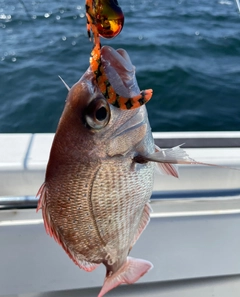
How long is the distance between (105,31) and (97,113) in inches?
7.1

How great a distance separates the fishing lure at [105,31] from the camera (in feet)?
2.63

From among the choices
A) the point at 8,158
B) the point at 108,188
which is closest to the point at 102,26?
the point at 108,188

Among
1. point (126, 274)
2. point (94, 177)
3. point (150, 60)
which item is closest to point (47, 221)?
point (94, 177)

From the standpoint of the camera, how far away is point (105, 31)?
83cm

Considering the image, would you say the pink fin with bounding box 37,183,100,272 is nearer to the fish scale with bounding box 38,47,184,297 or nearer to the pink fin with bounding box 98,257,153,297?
the fish scale with bounding box 38,47,184,297

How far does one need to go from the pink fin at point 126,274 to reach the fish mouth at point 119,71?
1.64ft

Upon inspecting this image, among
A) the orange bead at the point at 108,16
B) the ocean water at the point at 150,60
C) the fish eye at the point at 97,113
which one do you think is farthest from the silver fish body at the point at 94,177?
the ocean water at the point at 150,60

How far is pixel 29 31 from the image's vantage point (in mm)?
6453

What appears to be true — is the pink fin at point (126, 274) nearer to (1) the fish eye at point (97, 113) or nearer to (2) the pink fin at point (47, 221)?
(2) the pink fin at point (47, 221)

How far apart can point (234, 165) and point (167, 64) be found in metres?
3.32

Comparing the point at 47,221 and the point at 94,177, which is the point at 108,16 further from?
the point at 47,221

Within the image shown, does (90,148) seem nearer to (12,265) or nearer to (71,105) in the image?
(71,105)

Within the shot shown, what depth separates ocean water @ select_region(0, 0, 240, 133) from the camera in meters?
3.92

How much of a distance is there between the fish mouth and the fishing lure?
18mm
